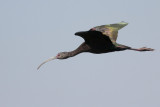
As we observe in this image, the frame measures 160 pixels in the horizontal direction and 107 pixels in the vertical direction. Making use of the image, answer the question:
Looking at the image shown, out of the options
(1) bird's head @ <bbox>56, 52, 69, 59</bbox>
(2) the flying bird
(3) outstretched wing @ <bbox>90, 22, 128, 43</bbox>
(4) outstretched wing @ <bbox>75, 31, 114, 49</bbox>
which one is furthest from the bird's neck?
(3) outstretched wing @ <bbox>90, 22, 128, 43</bbox>

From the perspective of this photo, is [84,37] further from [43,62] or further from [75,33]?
[43,62]

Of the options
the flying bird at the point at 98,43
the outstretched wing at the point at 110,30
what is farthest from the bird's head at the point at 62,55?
the outstretched wing at the point at 110,30

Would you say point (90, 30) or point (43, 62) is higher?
point (90, 30)

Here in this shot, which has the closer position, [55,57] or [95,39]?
[95,39]

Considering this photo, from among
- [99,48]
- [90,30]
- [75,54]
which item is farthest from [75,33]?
[75,54]

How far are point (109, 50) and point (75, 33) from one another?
3.46 meters

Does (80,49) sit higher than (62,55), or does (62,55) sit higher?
(80,49)

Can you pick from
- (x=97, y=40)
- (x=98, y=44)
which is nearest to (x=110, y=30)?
(x=98, y=44)

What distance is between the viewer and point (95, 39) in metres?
29.7

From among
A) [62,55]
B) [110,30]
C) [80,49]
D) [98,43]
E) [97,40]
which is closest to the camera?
[97,40]

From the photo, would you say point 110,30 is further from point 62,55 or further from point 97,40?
point 62,55

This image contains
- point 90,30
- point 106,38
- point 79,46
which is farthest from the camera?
point 79,46

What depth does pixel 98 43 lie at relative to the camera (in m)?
30.1

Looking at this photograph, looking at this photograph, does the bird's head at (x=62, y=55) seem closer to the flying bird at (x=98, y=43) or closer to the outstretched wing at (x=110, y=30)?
the flying bird at (x=98, y=43)
